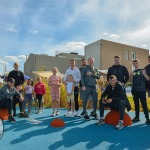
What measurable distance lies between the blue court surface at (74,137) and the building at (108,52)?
106 feet

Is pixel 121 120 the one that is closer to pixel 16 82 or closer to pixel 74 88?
pixel 74 88

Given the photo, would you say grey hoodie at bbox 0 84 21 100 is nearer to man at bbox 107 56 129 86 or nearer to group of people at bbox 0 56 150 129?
group of people at bbox 0 56 150 129

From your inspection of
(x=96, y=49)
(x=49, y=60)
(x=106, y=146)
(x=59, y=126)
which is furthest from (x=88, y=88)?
(x=49, y=60)

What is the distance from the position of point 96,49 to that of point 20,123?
3284 centimetres

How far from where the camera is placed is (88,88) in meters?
7.94

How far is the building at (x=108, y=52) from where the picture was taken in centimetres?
3881

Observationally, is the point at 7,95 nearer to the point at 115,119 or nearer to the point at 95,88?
the point at 95,88

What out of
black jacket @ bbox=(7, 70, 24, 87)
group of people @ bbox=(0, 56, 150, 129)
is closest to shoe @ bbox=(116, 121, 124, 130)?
group of people @ bbox=(0, 56, 150, 129)

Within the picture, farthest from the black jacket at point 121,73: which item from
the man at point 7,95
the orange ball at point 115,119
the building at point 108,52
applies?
the building at point 108,52

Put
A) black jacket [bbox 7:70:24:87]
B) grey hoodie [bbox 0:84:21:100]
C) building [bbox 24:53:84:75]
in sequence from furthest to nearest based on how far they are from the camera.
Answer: building [bbox 24:53:84:75], black jacket [bbox 7:70:24:87], grey hoodie [bbox 0:84:21:100]

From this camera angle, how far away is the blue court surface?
15.7ft

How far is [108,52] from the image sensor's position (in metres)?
39.6

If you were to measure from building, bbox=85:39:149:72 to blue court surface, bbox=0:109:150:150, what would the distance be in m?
→ 32.2

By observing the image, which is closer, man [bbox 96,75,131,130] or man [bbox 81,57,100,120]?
man [bbox 96,75,131,130]
